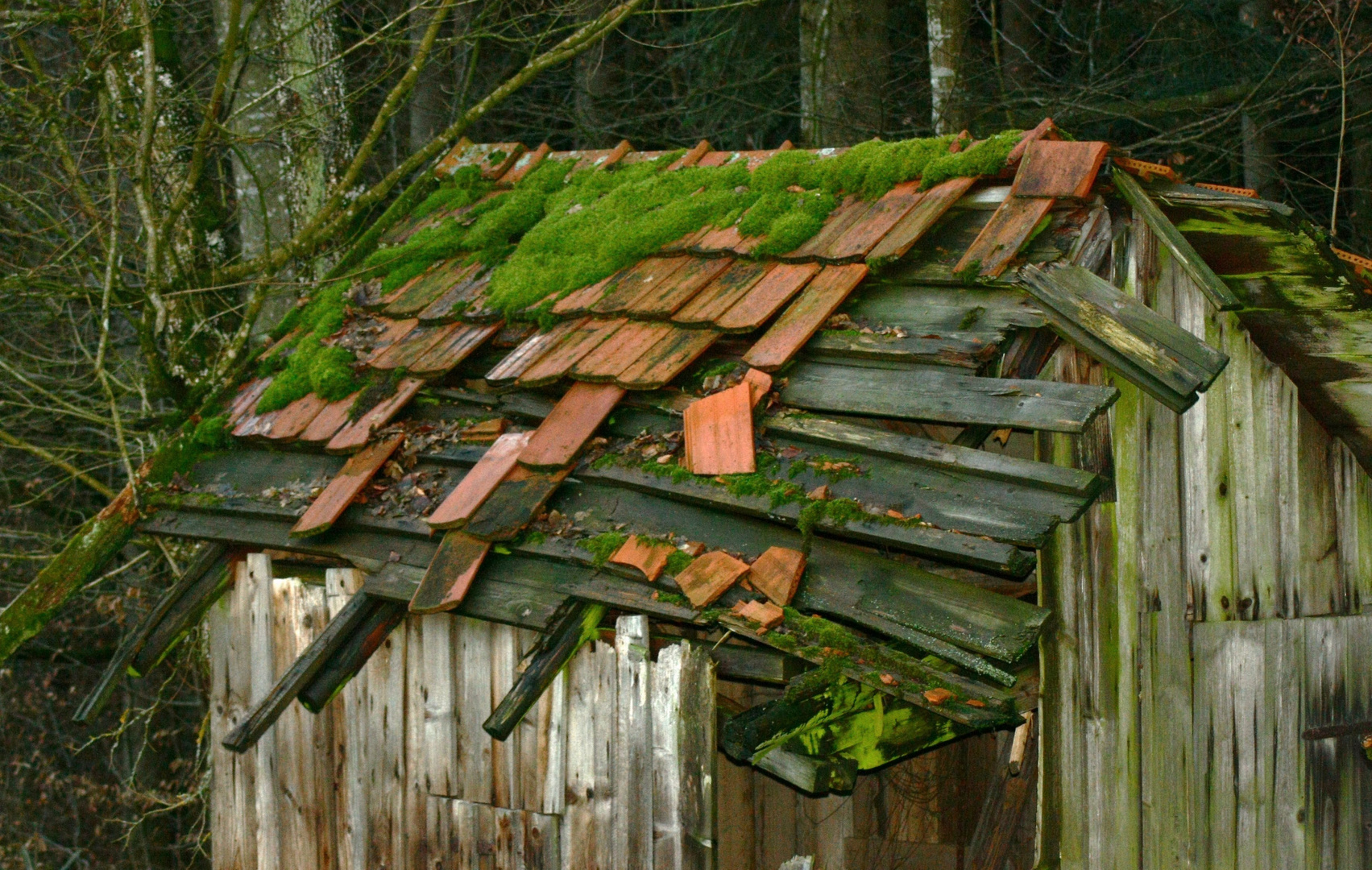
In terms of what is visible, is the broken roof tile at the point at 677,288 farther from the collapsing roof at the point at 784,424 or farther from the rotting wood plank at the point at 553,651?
the rotting wood plank at the point at 553,651

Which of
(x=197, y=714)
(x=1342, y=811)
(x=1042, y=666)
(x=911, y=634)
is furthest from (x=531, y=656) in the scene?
(x=197, y=714)

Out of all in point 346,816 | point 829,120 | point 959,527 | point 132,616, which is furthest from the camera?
point 132,616

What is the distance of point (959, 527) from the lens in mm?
3803

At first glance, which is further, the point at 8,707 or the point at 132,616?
the point at 8,707

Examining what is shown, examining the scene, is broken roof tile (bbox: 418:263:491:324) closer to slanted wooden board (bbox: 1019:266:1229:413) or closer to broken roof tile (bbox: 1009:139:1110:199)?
broken roof tile (bbox: 1009:139:1110:199)

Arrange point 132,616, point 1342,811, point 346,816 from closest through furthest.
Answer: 1. point 1342,811
2. point 346,816
3. point 132,616

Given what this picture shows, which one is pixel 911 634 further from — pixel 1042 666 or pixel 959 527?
pixel 1042 666

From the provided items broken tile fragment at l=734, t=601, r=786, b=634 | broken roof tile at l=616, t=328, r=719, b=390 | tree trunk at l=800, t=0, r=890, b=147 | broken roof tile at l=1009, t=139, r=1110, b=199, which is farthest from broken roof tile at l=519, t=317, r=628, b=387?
tree trunk at l=800, t=0, r=890, b=147

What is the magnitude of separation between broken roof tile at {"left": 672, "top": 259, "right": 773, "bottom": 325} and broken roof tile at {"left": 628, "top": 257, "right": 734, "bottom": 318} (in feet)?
0.10

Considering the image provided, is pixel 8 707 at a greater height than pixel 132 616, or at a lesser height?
lesser

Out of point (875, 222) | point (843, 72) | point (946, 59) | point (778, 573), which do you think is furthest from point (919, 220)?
point (843, 72)

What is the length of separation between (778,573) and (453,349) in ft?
6.92

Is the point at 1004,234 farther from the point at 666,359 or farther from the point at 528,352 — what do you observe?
the point at 528,352

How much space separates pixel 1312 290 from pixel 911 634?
1805mm
